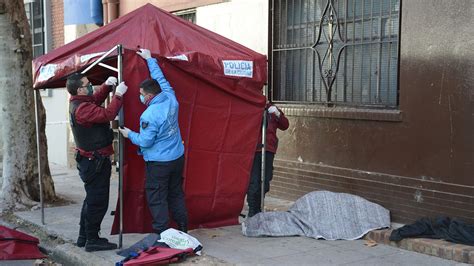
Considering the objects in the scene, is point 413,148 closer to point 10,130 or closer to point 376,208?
point 376,208

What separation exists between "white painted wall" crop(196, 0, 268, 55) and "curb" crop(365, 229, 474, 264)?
338 centimetres

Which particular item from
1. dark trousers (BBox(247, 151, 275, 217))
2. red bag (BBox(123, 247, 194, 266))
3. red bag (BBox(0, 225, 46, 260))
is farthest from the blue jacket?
red bag (BBox(0, 225, 46, 260))

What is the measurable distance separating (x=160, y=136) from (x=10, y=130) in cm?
349

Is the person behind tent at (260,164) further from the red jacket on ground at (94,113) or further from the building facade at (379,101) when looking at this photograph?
the red jacket on ground at (94,113)

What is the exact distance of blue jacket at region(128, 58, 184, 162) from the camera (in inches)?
212

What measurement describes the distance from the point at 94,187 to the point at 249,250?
5.53ft

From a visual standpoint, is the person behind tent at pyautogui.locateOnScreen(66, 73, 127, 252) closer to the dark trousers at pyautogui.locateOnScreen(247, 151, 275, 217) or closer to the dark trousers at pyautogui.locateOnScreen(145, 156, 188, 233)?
the dark trousers at pyautogui.locateOnScreen(145, 156, 188, 233)

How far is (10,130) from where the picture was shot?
26.0 ft

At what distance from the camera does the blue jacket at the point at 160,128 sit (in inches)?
212

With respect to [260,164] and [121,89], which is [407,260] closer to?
[260,164]

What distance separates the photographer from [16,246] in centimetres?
579

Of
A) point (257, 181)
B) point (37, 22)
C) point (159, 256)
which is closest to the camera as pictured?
point (159, 256)

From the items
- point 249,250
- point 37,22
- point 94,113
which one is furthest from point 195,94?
point 37,22

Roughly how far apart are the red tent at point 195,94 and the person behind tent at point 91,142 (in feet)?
0.78
